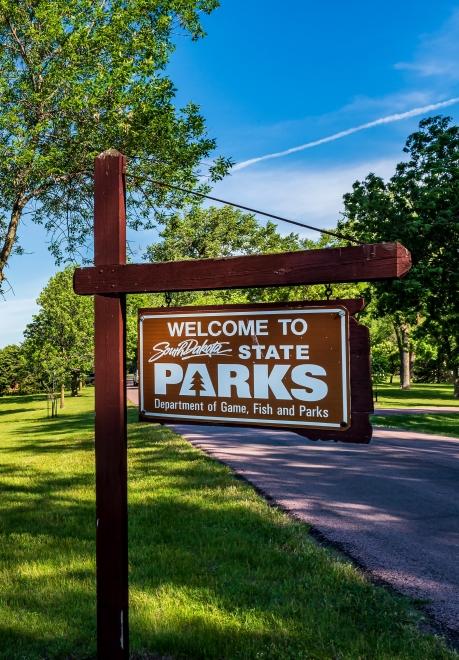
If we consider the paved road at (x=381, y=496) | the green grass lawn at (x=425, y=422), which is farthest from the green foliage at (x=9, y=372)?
the paved road at (x=381, y=496)

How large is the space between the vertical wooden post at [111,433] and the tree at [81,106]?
26.9ft

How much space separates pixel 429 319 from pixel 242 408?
59.0ft

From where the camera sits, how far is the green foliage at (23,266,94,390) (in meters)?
37.0

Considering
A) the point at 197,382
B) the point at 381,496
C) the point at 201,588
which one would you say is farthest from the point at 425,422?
the point at 197,382

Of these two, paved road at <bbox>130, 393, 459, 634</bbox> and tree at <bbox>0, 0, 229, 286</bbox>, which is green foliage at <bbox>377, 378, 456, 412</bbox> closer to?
paved road at <bbox>130, 393, 459, 634</bbox>

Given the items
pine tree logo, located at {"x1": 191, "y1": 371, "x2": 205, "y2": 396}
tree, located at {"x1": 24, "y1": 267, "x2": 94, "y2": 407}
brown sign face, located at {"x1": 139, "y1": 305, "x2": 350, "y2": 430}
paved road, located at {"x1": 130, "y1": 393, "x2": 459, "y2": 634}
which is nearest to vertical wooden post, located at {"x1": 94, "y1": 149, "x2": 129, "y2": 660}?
brown sign face, located at {"x1": 139, "y1": 305, "x2": 350, "y2": 430}

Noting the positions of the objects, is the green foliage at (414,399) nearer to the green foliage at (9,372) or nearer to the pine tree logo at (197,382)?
the pine tree logo at (197,382)

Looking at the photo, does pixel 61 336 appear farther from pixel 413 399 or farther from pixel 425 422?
pixel 425 422

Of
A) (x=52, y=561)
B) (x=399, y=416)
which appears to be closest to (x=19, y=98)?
(x=52, y=561)

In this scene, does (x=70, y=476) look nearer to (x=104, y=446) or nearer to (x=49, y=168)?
(x=49, y=168)

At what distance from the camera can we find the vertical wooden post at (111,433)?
3137 mm

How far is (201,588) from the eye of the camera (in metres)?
4.48

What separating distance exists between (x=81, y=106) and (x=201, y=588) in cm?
979

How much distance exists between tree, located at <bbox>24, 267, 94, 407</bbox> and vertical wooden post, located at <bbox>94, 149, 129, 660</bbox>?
110 feet
